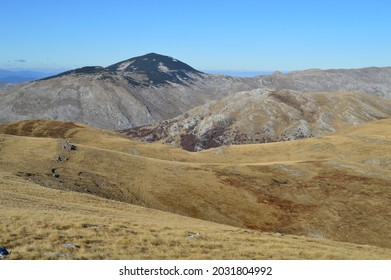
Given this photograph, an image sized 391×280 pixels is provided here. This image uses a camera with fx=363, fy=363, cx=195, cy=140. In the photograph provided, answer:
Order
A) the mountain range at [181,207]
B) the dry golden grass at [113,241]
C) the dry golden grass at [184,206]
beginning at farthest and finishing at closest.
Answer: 1. the dry golden grass at [184,206]
2. the mountain range at [181,207]
3. the dry golden grass at [113,241]

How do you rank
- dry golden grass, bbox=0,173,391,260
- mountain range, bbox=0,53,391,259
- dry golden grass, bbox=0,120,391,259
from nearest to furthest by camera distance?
dry golden grass, bbox=0,173,391,260
mountain range, bbox=0,53,391,259
dry golden grass, bbox=0,120,391,259

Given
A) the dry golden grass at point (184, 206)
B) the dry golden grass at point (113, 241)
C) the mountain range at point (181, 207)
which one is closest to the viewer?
the dry golden grass at point (113, 241)

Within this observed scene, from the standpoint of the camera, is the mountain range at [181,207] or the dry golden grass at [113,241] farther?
the mountain range at [181,207]

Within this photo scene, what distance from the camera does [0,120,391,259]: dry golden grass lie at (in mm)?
24234

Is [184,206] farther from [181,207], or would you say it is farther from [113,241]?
[113,241]

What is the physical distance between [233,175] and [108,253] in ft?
199

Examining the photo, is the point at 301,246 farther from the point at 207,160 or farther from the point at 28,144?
the point at 207,160

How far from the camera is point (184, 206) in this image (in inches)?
2520

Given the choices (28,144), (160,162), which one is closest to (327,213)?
(160,162)

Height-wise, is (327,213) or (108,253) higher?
(108,253)

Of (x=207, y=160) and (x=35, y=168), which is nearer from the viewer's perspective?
(x=35, y=168)

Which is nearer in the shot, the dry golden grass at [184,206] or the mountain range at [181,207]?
the mountain range at [181,207]

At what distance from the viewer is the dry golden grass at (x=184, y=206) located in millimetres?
24234
